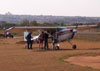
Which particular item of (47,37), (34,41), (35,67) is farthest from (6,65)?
(34,41)

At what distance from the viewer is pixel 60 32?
29.3 metres

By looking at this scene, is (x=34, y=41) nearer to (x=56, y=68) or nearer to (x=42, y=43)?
(x=42, y=43)

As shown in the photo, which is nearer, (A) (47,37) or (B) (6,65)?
(B) (6,65)

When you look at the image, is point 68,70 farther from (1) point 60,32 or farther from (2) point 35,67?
(1) point 60,32

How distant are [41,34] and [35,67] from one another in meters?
13.9

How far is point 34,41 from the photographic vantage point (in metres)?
31.6

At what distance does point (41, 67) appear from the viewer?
1592 centimetres

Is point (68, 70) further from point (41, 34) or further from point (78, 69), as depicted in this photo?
point (41, 34)

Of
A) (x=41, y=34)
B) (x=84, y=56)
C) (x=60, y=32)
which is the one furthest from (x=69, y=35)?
(x=84, y=56)

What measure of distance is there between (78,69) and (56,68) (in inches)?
46.3

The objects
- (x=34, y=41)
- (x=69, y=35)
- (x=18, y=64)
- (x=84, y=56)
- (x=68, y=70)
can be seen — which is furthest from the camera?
(x=34, y=41)

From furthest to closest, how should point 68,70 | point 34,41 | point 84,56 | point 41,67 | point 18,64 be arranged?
point 34,41 < point 84,56 < point 18,64 < point 41,67 < point 68,70

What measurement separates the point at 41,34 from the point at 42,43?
1172 millimetres

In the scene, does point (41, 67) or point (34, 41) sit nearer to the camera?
point (41, 67)
